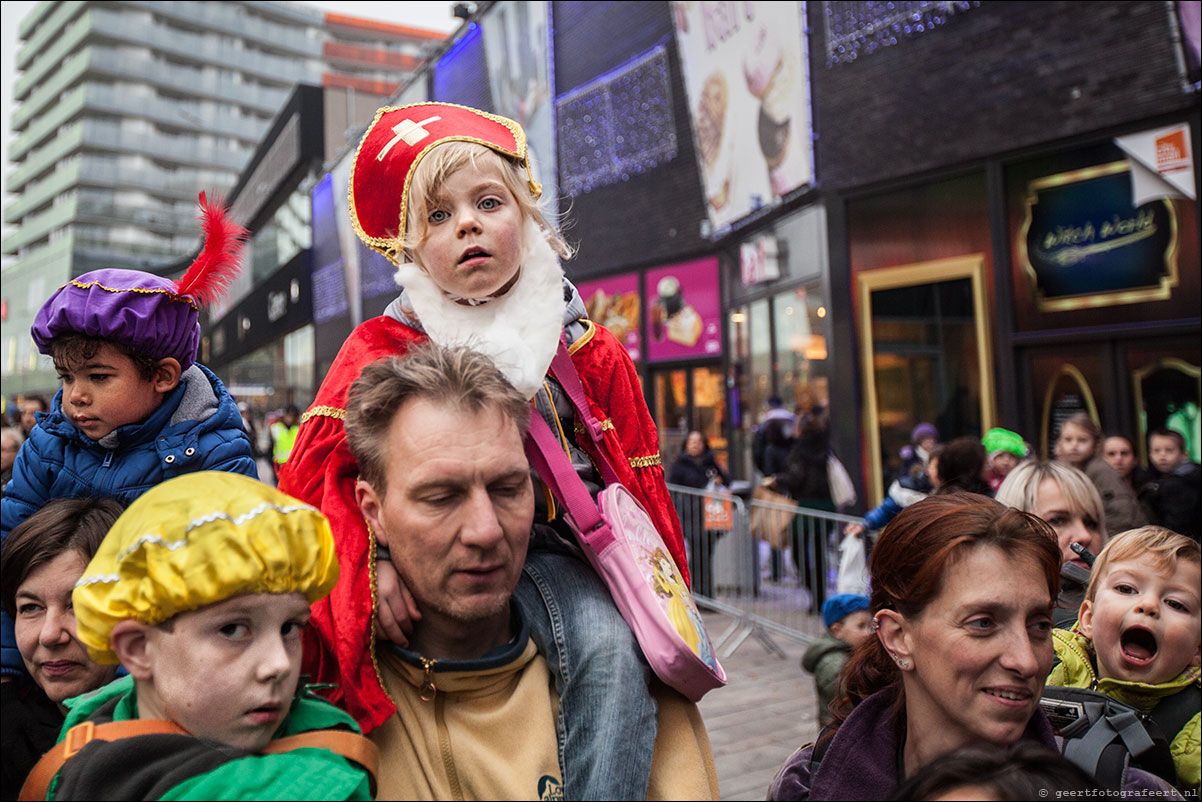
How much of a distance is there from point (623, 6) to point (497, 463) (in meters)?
16.1

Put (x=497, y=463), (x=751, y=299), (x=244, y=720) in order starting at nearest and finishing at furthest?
(x=244, y=720)
(x=497, y=463)
(x=751, y=299)

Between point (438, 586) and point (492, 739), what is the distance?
0.35 metres

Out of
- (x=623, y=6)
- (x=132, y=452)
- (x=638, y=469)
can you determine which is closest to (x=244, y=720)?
(x=638, y=469)

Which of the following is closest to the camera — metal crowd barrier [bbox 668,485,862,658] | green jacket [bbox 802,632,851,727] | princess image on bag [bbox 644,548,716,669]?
princess image on bag [bbox 644,548,716,669]

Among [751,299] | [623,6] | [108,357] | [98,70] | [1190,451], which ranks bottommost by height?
[1190,451]

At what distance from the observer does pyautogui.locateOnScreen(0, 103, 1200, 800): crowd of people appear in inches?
60.5

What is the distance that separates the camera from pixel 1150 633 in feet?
8.49

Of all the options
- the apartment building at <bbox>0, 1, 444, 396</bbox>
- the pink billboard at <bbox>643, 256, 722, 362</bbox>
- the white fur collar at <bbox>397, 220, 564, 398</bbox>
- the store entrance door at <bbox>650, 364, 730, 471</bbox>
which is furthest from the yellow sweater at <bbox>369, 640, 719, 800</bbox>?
the apartment building at <bbox>0, 1, 444, 396</bbox>

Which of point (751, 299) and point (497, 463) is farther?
point (751, 299)

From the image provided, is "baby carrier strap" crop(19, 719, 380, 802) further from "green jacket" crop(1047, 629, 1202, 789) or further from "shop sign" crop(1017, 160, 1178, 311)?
"shop sign" crop(1017, 160, 1178, 311)

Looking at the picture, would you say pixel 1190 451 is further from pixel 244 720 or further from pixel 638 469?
pixel 244 720

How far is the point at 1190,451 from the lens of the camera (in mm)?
8211

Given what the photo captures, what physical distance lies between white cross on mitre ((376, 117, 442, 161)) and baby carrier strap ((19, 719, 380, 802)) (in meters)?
1.38

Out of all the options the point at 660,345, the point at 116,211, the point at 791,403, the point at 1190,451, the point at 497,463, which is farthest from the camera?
the point at 116,211
